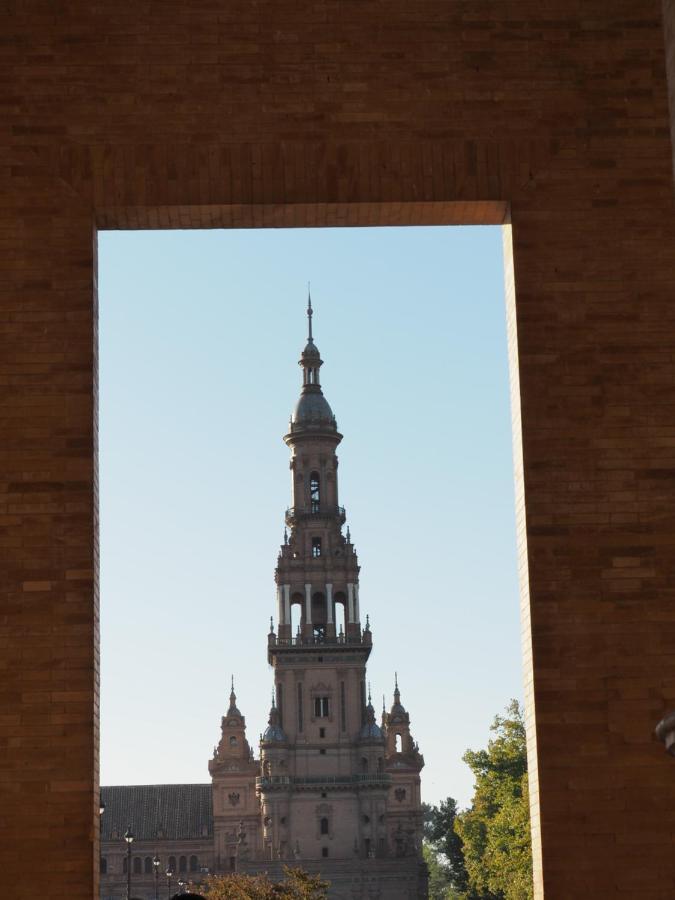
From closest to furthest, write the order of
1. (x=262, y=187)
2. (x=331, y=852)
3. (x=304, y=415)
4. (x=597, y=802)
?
1. (x=597, y=802)
2. (x=262, y=187)
3. (x=331, y=852)
4. (x=304, y=415)

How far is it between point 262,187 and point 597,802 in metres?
3.96

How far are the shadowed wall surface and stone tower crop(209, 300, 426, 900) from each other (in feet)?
296

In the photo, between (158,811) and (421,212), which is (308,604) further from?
(421,212)

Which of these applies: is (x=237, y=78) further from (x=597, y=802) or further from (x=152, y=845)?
(x=152, y=845)

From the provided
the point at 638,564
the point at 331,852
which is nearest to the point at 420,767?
the point at 331,852

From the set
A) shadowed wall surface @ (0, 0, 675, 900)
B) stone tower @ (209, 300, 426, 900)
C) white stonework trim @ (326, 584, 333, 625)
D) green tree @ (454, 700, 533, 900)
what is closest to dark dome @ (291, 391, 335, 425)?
stone tower @ (209, 300, 426, 900)

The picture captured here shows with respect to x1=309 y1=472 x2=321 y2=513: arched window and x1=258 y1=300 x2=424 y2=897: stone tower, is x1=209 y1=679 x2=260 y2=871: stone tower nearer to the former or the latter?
x1=258 y1=300 x2=424 y2=897: stone tower

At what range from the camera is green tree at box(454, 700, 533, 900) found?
54781 millimetres

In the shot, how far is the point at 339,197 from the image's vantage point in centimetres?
1053

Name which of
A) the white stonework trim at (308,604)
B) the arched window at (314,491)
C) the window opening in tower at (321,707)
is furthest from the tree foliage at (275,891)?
the arched window at (314,491)

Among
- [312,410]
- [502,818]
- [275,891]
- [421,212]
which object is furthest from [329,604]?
[421,212]

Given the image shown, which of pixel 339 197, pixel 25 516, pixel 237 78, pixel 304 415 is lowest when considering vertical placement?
pixel 25 516

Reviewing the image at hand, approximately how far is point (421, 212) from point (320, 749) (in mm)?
94164

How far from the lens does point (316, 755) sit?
338 ft
